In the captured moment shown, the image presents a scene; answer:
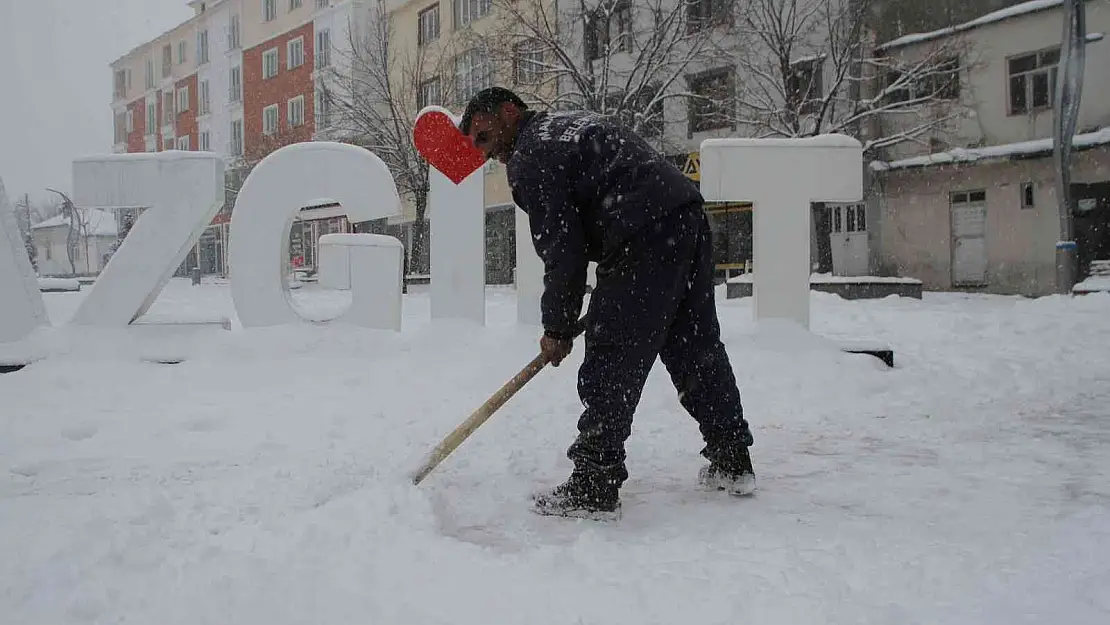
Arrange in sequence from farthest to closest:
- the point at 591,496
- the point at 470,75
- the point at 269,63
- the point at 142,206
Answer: the point at 269,63, the point at 470,75, the point at 142,206, the point at 591,496

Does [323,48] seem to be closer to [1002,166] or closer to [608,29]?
[608,29]

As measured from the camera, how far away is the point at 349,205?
22.2 feet

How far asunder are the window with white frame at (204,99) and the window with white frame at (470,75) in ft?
72.2

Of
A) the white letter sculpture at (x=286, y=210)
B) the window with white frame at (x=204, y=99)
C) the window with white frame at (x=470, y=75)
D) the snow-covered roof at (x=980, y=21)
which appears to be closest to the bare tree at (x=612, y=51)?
the window with white frame at (x=470, y=75)

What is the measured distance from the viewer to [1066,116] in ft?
47.5

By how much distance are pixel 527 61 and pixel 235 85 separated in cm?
2738

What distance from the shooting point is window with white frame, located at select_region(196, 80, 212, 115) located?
138 ft

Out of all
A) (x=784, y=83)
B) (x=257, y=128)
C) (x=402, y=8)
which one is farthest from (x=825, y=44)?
(x=257, y=128)

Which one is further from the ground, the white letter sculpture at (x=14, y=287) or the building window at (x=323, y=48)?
the building window at (x=323, y=48)

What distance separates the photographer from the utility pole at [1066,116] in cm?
1399

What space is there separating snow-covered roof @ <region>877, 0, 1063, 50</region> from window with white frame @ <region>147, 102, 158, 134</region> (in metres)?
39.9

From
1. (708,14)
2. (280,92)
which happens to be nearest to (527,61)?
(708,14)

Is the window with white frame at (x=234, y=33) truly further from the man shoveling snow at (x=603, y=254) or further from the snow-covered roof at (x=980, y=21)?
the man shoveling snow at (x=603, y=254)

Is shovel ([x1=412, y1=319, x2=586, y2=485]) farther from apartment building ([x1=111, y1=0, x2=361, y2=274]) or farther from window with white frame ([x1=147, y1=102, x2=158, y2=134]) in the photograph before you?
window with white frame ([x1=147, y1=102, x2=158, y2=134])
